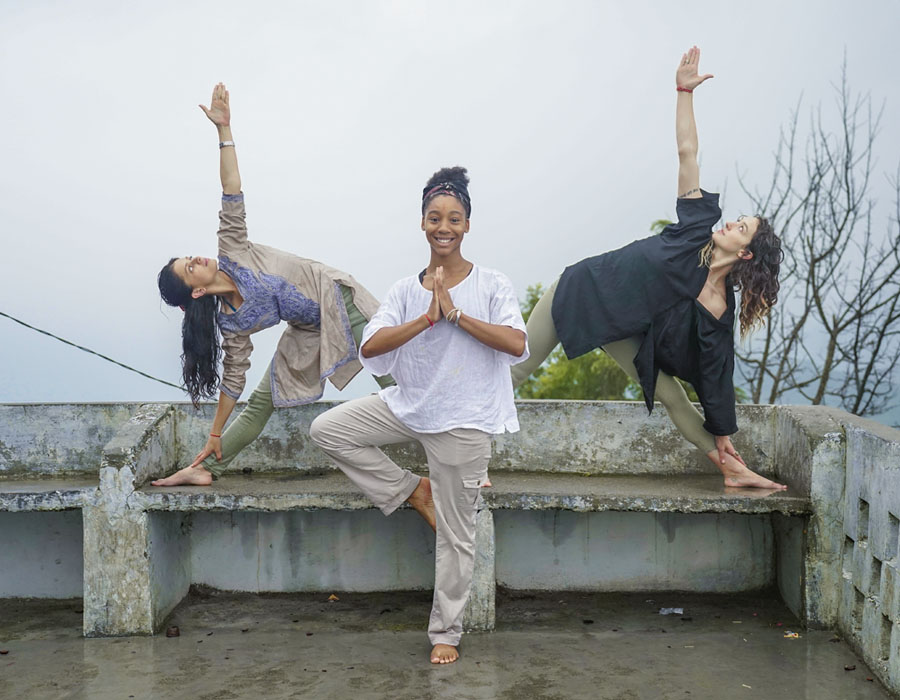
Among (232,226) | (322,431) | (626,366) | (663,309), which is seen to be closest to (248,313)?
(232,226)

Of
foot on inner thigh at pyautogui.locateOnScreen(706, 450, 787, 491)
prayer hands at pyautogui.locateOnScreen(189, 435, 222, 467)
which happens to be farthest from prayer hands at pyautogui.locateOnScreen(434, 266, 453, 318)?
foot on inner thigh at pyautogui.locateOnScreen(706, 450, 787, 491)

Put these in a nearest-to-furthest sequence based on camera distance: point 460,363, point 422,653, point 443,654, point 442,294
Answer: point 442,294, point 460,363, point 443,654, point 422,653

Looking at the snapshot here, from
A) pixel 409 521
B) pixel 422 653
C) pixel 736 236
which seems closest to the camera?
pixel 422 653

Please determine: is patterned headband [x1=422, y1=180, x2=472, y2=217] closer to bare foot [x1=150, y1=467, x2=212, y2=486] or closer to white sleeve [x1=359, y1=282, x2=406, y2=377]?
white sleeve [x1=359, y1=282, x2=406, y2=377]

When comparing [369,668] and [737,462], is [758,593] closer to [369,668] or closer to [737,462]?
[737,462]

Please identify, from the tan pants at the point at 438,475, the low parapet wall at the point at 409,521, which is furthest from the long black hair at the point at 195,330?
the tan pants at the point at 438,475

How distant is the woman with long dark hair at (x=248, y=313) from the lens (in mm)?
4621

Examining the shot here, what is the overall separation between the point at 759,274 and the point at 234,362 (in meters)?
2.55

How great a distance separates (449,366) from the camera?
3.79 meters

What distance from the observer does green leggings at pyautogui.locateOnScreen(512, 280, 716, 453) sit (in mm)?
4727

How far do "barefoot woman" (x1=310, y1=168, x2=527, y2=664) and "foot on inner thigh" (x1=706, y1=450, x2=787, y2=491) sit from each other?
56.9 inches

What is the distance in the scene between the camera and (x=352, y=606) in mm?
4992

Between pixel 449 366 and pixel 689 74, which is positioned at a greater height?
pixel 689 74

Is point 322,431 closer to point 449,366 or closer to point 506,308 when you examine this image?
point 449,366
